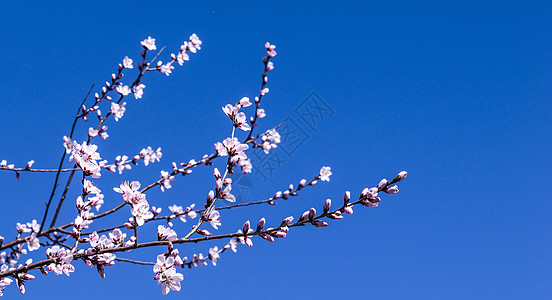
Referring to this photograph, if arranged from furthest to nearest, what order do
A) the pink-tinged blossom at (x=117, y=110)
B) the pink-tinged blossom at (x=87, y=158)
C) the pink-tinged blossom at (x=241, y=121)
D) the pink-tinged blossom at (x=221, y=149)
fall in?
the pink-tinged blossom at (x=117, y=110), the pink-tinged blossom at (x=241, y=121), the pink-tinged blossom at (x=221, y=149), the pink-tinged blossom at (x=87, y=158)

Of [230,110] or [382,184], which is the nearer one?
[382,184]

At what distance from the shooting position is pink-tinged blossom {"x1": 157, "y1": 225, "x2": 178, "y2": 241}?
254 centimetres

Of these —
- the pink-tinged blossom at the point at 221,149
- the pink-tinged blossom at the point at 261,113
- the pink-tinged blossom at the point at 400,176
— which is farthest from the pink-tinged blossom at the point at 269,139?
the pink-tinged blossom at the point at 400,176

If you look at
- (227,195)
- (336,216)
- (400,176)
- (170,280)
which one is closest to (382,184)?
(400,176)

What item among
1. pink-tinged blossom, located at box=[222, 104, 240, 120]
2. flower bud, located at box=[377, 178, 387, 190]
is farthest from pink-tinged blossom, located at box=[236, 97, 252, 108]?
flower bud, located at box=[377, 178, 387, 190]

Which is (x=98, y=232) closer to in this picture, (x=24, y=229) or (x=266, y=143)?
(x=24, y=229)

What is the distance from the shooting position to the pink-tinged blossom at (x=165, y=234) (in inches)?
100

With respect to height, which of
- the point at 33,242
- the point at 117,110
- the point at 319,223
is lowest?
the point at 319,223

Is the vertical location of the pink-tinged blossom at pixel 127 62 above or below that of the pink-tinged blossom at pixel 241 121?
above

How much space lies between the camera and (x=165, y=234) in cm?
260

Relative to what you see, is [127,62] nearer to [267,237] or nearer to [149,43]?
[149,43]

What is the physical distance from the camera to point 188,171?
430 cm

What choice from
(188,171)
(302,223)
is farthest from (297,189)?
(188,171)

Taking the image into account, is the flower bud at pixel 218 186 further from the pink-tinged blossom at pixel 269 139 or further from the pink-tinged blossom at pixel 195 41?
the pink-tinged blossom at pixel 195 41
